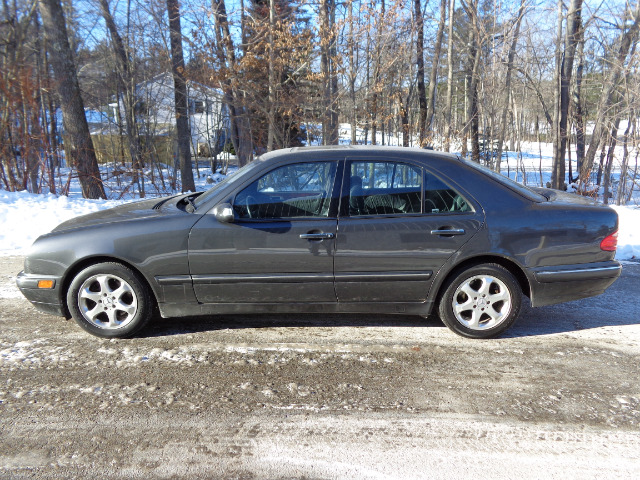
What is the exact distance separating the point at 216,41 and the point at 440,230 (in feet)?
33.2

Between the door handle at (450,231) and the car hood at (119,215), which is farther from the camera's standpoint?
the car hood at (119,215)

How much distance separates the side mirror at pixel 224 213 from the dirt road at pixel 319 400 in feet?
3.36

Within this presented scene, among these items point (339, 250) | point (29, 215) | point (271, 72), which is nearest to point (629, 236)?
point (339, 250)

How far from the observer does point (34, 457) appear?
8.12 ft

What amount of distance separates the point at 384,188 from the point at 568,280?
175cm

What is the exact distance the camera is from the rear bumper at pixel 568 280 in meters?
3.86

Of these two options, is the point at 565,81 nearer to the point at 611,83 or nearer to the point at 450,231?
the point at 611,83

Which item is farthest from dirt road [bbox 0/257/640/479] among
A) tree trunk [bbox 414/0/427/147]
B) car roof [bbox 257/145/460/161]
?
tree trunk [bbox 414/0/427/147]

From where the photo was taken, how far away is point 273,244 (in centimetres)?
372

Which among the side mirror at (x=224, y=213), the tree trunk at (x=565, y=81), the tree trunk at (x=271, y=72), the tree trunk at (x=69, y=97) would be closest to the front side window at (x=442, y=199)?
the side mirror at (x=224, y=213)

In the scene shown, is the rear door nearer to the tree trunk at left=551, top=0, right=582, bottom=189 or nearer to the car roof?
the car roof

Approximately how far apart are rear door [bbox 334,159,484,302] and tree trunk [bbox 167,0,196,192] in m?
10.8

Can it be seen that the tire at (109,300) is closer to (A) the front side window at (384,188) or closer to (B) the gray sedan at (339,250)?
(B) the gray sedan at (339,250)

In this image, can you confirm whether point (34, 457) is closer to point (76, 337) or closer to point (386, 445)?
point (76, 337)
